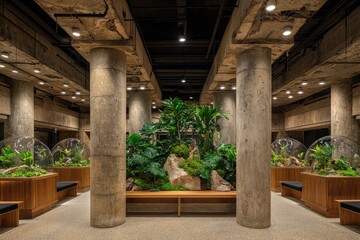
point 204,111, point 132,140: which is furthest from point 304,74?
point 132,140

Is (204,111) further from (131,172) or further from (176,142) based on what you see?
(131,172)

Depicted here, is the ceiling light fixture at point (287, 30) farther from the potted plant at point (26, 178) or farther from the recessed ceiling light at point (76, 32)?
the potted plant at point (26, 178)

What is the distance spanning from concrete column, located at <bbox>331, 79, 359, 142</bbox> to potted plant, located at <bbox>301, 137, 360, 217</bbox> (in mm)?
1380

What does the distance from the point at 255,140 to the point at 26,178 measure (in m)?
4.86

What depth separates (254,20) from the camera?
15.0 feet

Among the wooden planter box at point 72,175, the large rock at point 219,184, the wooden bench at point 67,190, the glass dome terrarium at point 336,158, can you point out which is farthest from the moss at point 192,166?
the wooden planter box at point 72,175

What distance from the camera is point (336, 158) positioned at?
702 centimetres

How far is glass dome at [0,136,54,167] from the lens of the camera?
6.81 metres

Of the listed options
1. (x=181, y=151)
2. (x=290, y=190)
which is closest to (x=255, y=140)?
(x=181, y=151)

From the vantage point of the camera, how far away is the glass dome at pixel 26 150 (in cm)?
681

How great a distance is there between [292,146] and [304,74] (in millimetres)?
3864

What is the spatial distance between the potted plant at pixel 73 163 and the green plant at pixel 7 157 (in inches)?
120

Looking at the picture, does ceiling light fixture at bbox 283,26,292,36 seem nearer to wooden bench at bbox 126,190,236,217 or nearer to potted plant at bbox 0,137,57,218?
wooden bench at bbox 126,190,236,217

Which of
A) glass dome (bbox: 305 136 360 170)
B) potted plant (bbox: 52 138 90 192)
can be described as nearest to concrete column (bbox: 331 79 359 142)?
glass dome (bbox: 305 136 360 170)
